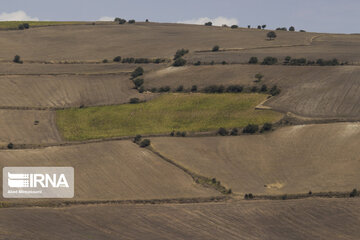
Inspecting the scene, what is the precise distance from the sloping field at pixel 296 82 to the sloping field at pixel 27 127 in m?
23.5

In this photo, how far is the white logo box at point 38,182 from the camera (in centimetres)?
6706

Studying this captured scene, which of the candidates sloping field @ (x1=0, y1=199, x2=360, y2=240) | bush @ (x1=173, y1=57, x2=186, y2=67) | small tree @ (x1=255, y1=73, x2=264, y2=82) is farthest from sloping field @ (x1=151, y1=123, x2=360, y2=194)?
bush @ (x1=173, y1=57, x2=186, y2=67)

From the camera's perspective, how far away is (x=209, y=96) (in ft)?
362

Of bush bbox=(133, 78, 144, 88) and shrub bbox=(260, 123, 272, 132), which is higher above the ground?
bush bbox=(133, 78, 144, 88)

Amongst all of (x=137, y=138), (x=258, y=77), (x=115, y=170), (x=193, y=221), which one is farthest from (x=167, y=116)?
(x=193, y=221)

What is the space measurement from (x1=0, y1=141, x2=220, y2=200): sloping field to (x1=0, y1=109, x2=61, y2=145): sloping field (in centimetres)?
737

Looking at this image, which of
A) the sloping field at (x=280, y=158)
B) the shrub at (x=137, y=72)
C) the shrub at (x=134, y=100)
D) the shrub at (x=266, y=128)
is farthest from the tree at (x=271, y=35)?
the sloping field at (x=280, y=158)

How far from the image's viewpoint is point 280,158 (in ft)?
269

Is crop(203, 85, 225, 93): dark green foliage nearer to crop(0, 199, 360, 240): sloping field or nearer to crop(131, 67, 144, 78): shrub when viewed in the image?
crop(131, 67, 144, 78): shrub

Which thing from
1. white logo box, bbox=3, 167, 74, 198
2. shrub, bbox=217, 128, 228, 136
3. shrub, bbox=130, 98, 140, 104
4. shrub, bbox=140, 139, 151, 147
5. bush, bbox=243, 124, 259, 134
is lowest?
white logo box, bbox=3, 167, 74, 198

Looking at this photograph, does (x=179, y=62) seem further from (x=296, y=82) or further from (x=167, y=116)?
(x=167, y=116)

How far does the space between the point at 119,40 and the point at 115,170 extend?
87.3m

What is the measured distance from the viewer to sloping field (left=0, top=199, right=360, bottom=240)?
57.2 meters

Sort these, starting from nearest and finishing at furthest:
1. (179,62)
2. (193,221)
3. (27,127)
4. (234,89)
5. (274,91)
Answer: (193,221)
(27,127)
(274,91)
(234,89)
(179,62)
